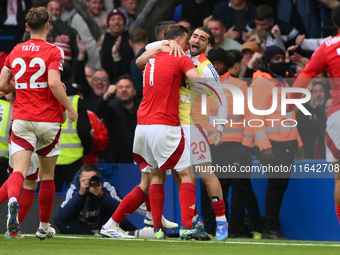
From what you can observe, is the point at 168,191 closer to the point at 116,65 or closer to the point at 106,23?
the point at 116,65

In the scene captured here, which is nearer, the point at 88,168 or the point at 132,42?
the point at 88,168

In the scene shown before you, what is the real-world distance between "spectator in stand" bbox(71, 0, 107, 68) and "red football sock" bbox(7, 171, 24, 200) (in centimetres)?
637

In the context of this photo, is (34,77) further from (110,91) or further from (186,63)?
(110,91)

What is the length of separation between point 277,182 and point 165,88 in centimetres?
257

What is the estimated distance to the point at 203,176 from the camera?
7617 mm

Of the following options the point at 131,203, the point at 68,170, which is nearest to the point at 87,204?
the point at 68,170

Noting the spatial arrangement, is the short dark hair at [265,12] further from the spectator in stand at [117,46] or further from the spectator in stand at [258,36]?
the spectator in stand at [117,46]

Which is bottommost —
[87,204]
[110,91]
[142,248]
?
[87,204]

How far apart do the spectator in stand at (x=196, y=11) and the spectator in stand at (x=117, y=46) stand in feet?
3.55

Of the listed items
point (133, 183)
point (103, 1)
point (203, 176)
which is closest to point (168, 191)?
point (133, 183)

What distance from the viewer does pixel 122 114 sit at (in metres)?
10.8

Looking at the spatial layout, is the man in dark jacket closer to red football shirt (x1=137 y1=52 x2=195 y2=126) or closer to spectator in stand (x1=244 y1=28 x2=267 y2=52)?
red football shirt (x1=137 y1=52 x2=195 y2=126)

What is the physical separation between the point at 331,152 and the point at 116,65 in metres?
6.27

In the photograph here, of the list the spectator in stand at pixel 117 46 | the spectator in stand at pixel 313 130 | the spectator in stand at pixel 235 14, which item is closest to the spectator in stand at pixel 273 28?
the spectator in stand at pixel 235 14
